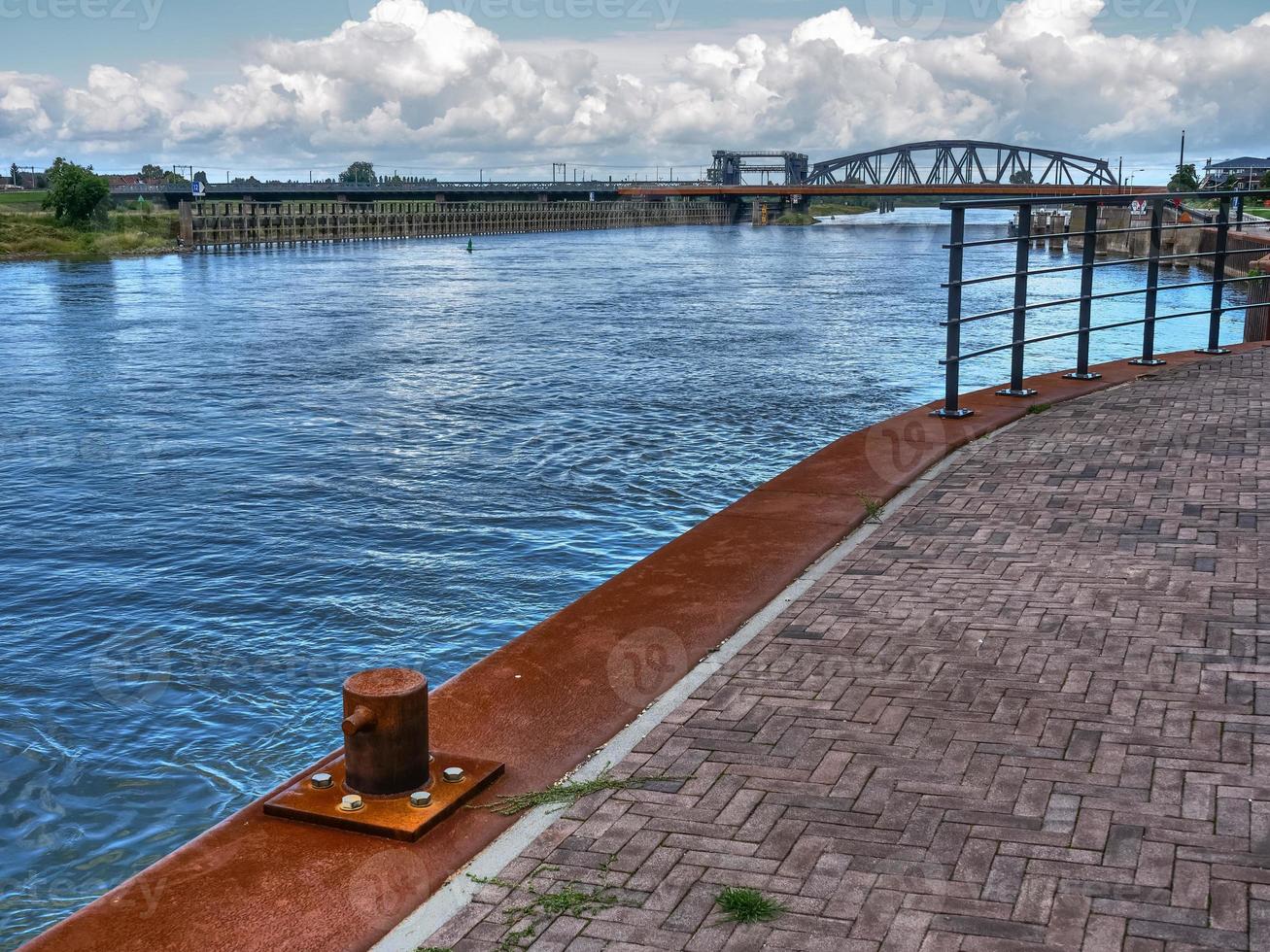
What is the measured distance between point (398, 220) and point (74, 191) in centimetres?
3939

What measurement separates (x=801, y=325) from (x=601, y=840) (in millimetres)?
24622

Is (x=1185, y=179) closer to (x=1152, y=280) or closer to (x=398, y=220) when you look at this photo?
(x=398, y=220)

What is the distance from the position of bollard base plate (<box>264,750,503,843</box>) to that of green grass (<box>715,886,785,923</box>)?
38.1 inches

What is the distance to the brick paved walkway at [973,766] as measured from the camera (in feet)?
10.4

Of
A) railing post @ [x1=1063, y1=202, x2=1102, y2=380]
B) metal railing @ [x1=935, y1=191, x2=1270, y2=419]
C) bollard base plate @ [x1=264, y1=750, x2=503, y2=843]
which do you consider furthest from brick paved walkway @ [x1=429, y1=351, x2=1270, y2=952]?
railing post @ [x1=1063, y1=202, x2=1102, y2=380]

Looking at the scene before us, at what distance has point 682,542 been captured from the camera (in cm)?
665

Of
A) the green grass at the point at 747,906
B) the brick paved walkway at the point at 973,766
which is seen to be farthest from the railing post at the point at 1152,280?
the green grass at the point at 747,906

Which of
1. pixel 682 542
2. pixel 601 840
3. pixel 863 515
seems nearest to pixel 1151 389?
pixel 863 515

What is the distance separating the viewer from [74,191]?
7106cm

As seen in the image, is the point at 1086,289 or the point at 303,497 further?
the point at 303,497

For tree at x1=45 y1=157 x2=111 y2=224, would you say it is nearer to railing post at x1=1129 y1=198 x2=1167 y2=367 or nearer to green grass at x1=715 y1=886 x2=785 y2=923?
railing post at x1=1129 y1=198 x2=1167 y2=367

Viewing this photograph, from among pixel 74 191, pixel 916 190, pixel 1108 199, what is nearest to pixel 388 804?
pixel 1108 199

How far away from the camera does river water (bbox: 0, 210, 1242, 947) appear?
233 inches

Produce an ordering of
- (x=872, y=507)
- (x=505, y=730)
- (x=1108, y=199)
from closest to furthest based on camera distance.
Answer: (x=505, y=730) → (x=872, y=507) → (x=1108, y=199)
